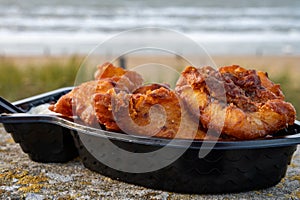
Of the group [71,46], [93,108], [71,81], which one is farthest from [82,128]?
[71,46]

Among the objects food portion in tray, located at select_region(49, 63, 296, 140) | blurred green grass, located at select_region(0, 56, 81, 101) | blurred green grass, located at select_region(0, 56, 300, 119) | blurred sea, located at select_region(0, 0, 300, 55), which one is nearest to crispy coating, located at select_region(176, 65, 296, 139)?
food portion in tray, located at select_region(49, 63, 296, 140)

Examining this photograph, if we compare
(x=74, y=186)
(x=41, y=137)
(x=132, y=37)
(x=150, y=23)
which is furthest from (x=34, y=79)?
(x=150, y=23)

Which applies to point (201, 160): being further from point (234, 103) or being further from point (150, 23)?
point (150, 23)

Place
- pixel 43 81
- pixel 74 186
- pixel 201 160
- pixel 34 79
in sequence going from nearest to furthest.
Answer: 1. pixel 201 160
2. pixel 74 186
3. pixel 43 81
4. pixel 34 79

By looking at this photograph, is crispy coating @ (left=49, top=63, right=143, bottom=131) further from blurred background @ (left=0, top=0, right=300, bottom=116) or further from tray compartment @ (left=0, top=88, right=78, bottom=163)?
blurred background @ (left=0, top=0, right=300, bottom=116)

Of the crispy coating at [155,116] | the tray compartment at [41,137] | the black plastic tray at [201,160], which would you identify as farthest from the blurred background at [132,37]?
the crispy coating at [155,116]

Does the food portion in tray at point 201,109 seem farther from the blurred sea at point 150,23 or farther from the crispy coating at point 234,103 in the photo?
the blurred sea at point 150,23
